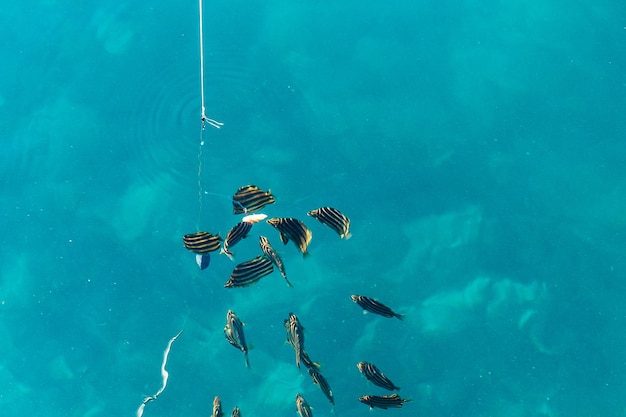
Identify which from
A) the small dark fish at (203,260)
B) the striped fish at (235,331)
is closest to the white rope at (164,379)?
the small dark fish at (203,260)

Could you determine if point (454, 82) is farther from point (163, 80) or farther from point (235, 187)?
point (163, 80)

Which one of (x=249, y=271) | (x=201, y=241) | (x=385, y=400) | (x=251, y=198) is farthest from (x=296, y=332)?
(x=251, y=198)

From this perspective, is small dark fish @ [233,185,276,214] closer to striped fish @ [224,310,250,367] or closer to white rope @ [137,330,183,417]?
striped fish @ [224,310,250,367]

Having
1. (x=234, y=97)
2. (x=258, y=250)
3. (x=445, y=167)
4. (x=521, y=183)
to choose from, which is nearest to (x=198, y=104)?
(x=234, y=97)

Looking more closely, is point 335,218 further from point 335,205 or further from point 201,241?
point 335,205

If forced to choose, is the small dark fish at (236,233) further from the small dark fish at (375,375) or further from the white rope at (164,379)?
the white rope at (164,379)

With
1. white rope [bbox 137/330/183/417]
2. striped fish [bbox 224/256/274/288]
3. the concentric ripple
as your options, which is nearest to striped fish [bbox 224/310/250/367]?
striped fish [bbox 224/256/274/288]
